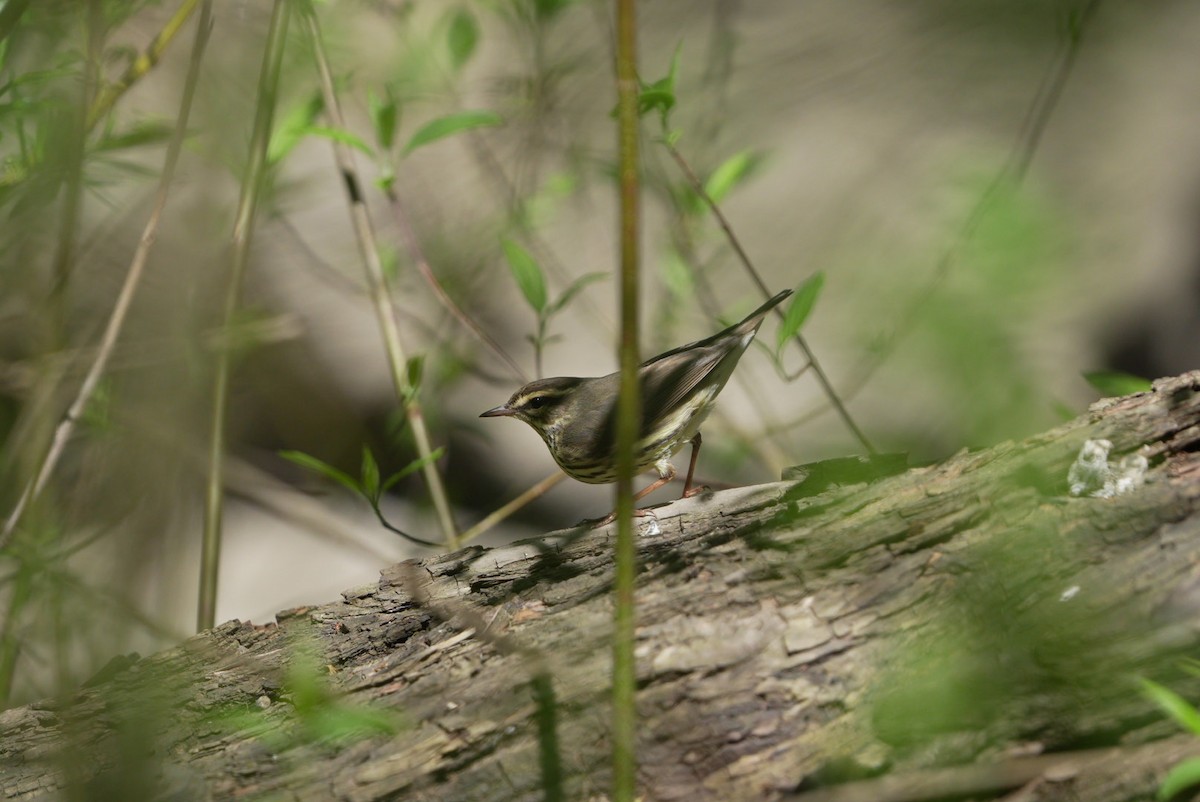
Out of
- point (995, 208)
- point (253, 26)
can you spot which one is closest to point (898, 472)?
point (995, 208)

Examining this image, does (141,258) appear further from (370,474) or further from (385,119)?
(385,119)

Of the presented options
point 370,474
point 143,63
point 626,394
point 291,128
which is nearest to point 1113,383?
point 626,394

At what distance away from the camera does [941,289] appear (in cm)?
93

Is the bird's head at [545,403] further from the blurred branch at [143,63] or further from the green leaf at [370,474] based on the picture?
the blurred branch at [143,63]

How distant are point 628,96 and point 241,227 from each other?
1.68 metres

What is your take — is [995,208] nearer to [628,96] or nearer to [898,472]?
[628,96]

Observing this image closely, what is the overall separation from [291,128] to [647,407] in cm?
141

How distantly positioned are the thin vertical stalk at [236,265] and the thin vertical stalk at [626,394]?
1.26 m

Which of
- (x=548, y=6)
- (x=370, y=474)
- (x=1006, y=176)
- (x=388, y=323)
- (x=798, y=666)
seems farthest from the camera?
(x=388, y=323)

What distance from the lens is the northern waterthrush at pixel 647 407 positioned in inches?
127

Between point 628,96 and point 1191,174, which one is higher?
point 1191,174

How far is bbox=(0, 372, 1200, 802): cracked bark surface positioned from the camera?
1.47 metres

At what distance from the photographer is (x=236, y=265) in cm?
258

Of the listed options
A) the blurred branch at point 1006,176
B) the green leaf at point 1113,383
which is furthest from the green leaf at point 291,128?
the green leaf at point 1113,383
